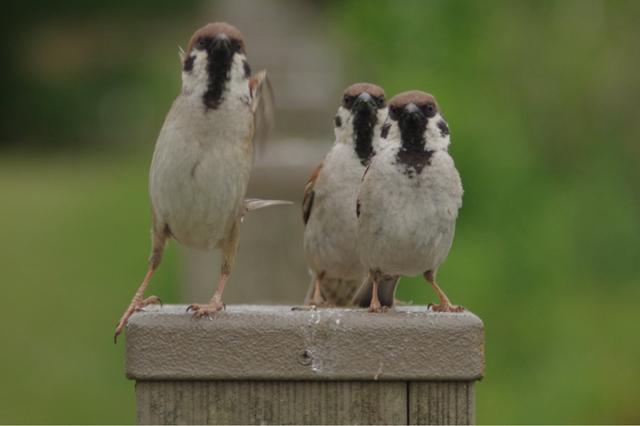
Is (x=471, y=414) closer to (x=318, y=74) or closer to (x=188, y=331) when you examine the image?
(x=188, y=331)

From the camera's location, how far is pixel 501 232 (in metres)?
8.40

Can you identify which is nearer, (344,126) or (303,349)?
(303,349)

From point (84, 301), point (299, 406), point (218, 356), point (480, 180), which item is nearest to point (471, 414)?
point (299, 406)

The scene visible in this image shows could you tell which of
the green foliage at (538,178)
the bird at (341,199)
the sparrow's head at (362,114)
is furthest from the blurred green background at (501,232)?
the sparrow's head at (362,114)

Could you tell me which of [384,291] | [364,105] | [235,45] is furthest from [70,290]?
[235,45]

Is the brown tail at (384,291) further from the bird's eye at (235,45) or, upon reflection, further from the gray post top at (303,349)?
the gray post top at (303,349)

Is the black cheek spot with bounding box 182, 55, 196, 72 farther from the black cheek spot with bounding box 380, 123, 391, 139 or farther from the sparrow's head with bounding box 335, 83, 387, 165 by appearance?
the sparrow's head with bounding box 335, 83, 387, 165

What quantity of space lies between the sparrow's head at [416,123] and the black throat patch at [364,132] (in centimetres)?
43

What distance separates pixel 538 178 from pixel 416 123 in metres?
5.34

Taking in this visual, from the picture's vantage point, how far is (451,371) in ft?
9.52

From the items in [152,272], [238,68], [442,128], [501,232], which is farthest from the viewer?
[501,232]

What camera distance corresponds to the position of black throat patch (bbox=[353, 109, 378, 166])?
14.7 ft

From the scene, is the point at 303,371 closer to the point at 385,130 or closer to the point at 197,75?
the point at 197,75

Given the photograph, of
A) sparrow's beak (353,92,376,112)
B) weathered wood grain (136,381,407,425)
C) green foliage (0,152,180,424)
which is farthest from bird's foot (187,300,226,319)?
green foliage (0,152,180,424)
